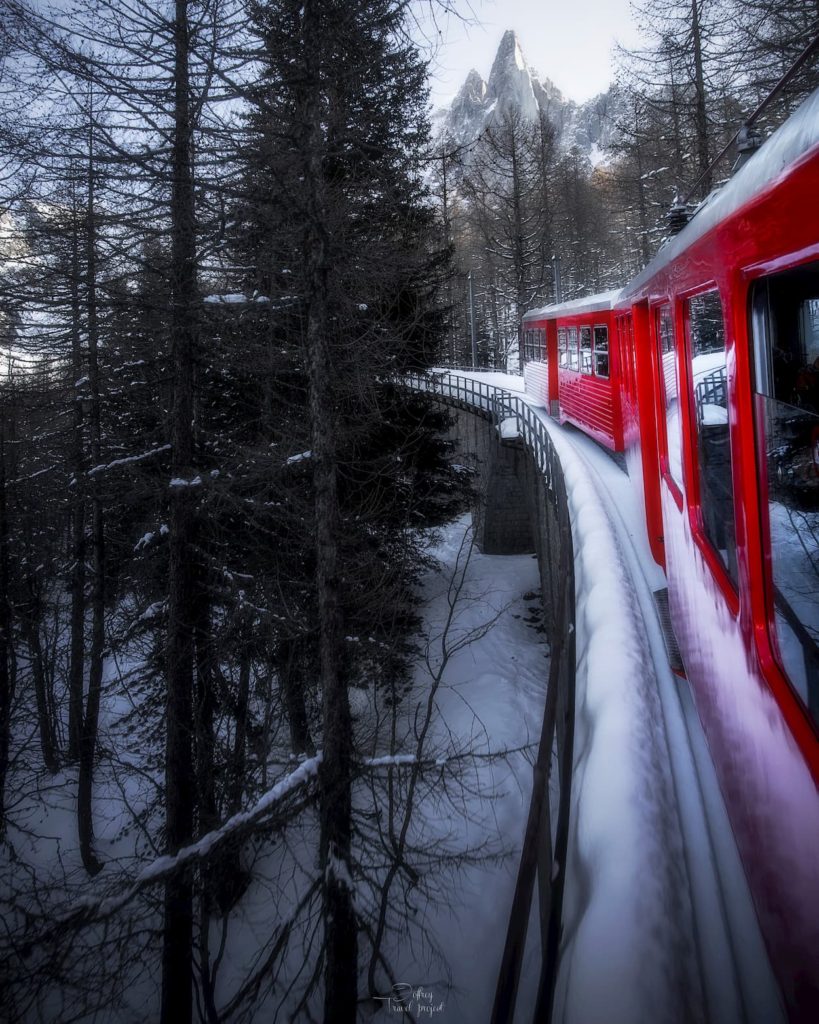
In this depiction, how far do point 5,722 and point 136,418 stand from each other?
18.4ft

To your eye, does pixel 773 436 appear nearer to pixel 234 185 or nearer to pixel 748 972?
pixel 748 972

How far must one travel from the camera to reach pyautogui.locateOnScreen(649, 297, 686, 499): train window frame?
302cm

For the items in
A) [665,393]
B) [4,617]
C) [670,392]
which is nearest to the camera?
[670,392]

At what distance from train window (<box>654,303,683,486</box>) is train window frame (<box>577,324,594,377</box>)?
724cm

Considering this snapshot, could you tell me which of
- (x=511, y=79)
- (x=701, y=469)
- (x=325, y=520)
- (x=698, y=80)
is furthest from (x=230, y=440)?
(x=511, y=79)

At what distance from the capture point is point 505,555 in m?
18.5

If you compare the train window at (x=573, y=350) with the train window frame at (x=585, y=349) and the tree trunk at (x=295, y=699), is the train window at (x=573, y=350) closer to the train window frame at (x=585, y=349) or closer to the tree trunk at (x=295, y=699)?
the train window frame at (x=585, y=349)

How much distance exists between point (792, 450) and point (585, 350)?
417 inches

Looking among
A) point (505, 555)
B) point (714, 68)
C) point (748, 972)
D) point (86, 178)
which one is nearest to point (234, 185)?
point (86, 178)

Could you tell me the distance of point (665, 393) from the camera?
387 cm

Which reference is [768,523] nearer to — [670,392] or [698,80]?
[670,392]

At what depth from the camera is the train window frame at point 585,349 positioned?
1102cm

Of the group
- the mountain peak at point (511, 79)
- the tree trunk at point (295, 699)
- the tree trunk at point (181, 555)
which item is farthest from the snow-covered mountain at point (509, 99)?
the tree trunk at point (295, 699)

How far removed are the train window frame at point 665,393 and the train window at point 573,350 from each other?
8016 millimetres
